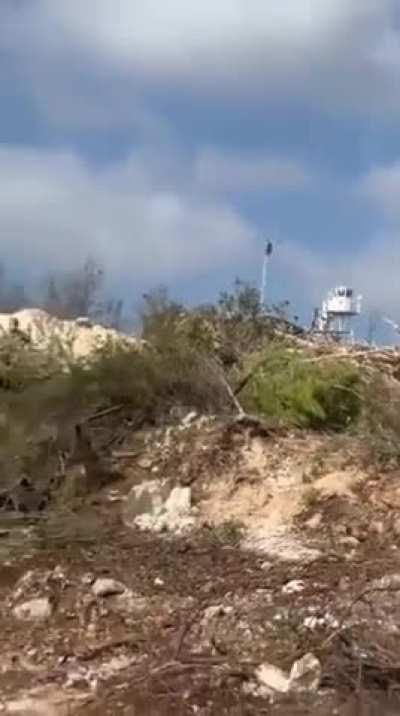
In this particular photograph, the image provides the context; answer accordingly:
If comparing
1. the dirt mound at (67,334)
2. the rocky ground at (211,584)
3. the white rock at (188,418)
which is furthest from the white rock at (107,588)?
the dirt mound at (67,334)

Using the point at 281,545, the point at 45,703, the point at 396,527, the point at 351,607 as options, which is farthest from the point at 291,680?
the point at 396,527

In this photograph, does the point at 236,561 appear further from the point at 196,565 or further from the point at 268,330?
the point at 268,330

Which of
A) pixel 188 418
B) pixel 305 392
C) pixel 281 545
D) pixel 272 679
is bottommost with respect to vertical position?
pixel 272 679

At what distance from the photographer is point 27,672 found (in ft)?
23.5

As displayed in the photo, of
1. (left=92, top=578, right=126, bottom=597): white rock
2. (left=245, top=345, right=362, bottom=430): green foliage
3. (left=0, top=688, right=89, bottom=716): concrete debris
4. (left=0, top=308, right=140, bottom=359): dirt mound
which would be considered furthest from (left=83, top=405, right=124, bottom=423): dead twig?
(left=0, top=688, right=89, bottom=716): concrete debris

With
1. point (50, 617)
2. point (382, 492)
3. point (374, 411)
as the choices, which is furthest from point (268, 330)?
point (50, 617)

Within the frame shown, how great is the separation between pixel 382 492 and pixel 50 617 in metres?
2.52

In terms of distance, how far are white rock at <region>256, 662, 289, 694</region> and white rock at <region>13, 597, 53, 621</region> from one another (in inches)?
58.2

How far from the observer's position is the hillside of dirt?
6875mm

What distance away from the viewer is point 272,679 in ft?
22.6

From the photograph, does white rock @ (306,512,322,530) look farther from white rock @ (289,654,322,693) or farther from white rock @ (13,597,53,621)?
white rock @ (289,654,322,693)

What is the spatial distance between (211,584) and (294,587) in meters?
0.47

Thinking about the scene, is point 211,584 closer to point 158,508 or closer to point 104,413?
point 158,508

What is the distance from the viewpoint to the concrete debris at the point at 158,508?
946cm
